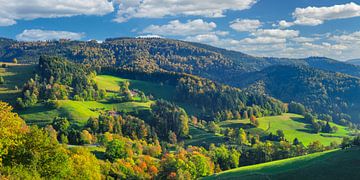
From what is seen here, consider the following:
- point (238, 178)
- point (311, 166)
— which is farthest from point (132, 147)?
point (311, 166)

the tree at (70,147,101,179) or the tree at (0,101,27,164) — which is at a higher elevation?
the tree at (0,101,27,164)

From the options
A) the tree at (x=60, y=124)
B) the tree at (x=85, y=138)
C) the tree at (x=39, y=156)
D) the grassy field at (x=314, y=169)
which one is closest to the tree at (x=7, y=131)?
the tree at (x=39, y=156)

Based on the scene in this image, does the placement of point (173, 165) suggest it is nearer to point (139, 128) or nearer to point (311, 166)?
point (311, 166)

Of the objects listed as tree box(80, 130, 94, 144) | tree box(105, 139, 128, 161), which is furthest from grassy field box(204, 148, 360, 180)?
tree box(80, 130, 94, 144)

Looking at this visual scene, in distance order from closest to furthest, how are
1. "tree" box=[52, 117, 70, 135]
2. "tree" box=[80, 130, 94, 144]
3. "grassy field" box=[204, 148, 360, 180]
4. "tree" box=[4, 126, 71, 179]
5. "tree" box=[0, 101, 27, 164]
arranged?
"tree" box=[0, 101, 27, 164] < "tree" box=[4, 126, 71, 179] < "grassy field" box=[204, 148, 360, 180] < "tree" box=[80, 130, 94, 144] < "tree" box=[52, 117, 70, 135]

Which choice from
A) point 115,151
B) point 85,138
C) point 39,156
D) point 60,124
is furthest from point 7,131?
point 60,124

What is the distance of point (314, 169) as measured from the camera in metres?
83.9

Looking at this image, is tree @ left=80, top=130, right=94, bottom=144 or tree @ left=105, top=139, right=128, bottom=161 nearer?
tree @ left=105, top=139, right=128, bottom=161

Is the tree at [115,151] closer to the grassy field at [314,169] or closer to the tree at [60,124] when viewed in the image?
the grassy field at [314,169]

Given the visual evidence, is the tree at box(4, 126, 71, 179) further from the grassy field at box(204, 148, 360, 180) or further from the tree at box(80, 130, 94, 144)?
the tree at box(80, 130, 94, 144)

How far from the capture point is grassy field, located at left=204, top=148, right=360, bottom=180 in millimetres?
78188

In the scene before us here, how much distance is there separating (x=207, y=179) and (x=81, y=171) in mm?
36035

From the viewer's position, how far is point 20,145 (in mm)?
58812

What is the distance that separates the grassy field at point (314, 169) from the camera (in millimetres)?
78188
